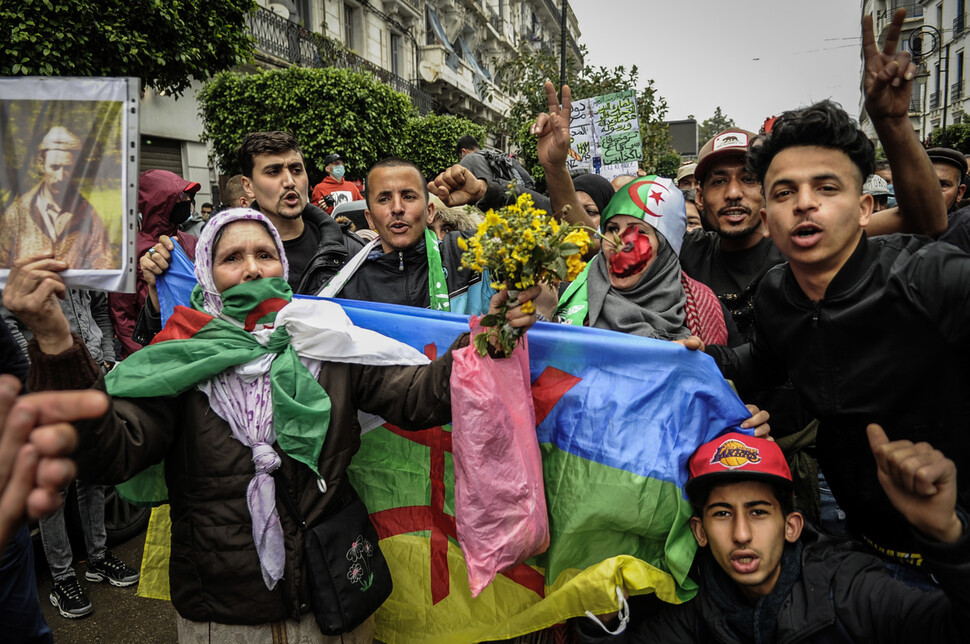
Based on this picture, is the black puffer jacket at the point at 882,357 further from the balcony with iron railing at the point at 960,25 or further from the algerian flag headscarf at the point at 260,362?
the balcony with iron railing at the point at 960,25

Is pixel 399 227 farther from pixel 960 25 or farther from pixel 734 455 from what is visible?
pixel 960 25

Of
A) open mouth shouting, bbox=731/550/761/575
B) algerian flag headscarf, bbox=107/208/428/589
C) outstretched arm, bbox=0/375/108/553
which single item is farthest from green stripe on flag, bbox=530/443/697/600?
outstretched arm, bbox=0/375/108/553

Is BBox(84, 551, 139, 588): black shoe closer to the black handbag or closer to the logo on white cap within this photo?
the black handbag

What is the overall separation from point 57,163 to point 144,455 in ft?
2.79

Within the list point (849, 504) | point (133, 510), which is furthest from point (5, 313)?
point (849, 504)

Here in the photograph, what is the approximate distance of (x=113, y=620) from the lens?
3357mm

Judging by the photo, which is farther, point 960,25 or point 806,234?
point 960,25

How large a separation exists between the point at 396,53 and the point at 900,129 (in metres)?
25.6

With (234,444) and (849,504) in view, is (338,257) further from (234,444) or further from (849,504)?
(849,504)

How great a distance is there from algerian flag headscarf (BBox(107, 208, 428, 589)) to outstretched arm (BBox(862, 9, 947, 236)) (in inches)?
63.3

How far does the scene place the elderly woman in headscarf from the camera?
5.98 feet

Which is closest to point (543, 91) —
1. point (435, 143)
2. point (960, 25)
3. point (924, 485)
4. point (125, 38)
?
point (435, 143)

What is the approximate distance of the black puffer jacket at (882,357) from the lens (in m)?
1.62

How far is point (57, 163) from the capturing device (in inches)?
69.1
